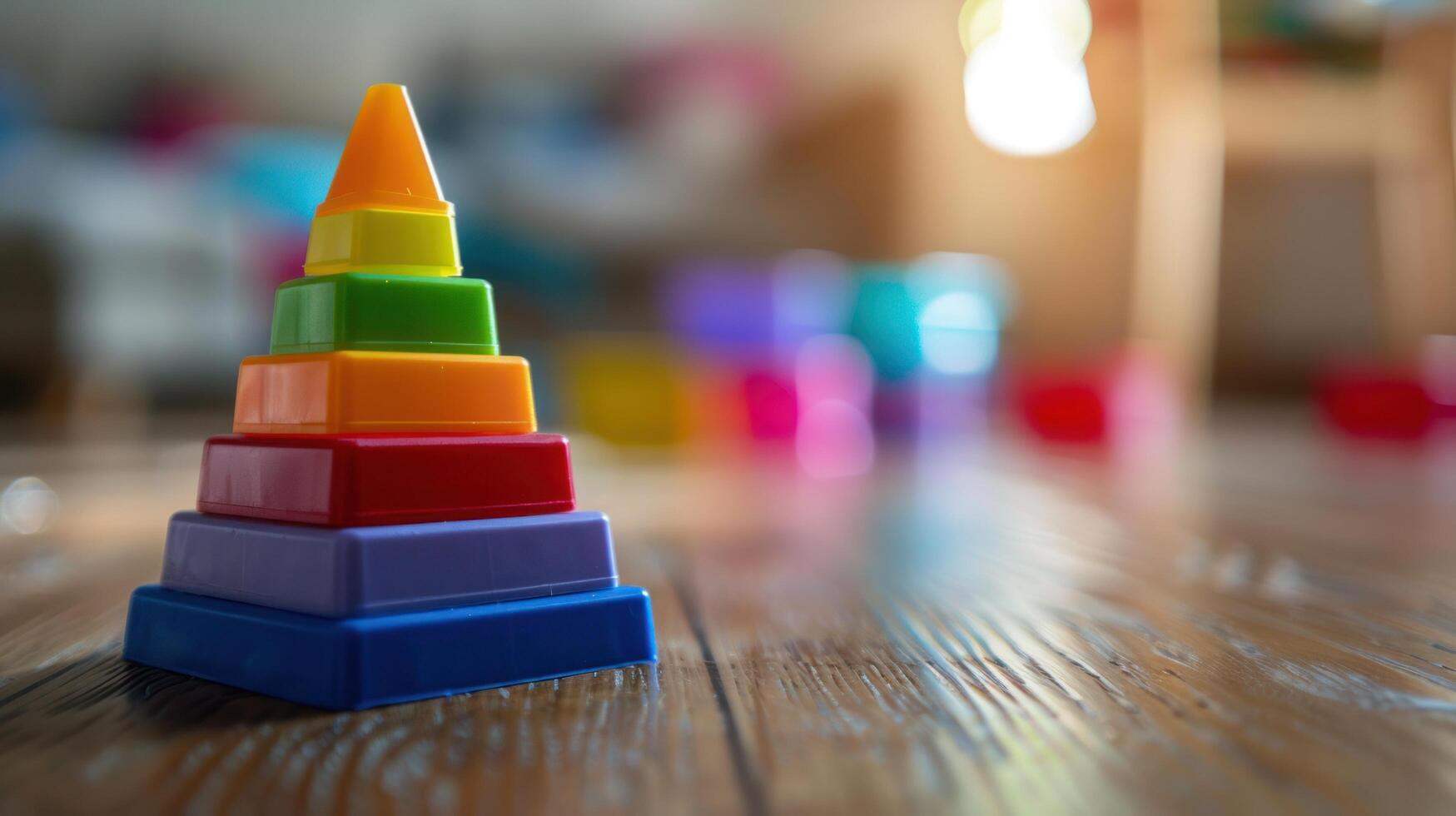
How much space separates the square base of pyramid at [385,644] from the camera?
0.39 metres

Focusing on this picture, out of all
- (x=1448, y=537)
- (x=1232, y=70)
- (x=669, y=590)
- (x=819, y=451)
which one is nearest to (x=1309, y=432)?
(x=1232, y=70)

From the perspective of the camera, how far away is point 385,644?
1.30ft

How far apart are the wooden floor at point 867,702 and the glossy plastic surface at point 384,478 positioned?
7cm

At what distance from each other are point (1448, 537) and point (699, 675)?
810 mm

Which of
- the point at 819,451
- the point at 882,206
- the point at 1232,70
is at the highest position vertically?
the point at 1232,70

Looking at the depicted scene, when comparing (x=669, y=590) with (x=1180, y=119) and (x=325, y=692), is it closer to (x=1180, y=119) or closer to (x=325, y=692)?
(x=325, y=692)

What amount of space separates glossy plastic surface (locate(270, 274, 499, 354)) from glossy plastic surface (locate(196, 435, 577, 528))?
0.12 feet

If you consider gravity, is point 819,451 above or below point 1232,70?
below

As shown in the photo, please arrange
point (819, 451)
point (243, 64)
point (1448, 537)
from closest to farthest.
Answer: point (1448, 537), point (819, 451), point (243, 64)

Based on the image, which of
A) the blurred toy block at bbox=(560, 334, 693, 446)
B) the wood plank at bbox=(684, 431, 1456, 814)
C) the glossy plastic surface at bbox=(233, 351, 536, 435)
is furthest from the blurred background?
the glossy plastic surface at bbox=(233, 351, 536, 435)

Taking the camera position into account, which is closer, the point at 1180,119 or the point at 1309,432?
the point at 1309,432

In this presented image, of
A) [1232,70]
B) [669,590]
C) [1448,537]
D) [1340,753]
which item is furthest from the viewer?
[1232,70]

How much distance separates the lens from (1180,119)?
11.2 ft

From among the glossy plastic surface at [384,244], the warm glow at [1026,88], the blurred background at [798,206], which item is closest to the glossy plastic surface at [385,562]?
the glossy plastic surface at [384,244]
